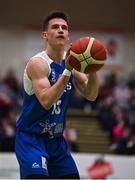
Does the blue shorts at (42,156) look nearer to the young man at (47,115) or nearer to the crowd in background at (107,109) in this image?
the young man at (47,115)

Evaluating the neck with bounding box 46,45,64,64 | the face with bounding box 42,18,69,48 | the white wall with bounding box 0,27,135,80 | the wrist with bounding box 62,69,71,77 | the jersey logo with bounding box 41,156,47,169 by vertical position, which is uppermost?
the face with bounding box 42,18,69,48

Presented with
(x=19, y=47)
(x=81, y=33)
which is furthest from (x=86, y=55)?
(x=19, y=47)

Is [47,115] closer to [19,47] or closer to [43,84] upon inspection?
[43,84]

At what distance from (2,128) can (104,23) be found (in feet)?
24.1

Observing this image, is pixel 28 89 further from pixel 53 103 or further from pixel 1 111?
pixel 1 111

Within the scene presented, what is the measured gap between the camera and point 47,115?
193 inches

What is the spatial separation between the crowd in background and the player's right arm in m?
5.59

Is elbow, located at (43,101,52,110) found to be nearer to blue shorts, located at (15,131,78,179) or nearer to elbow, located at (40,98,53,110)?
elbow, located at (40,98,53,110)

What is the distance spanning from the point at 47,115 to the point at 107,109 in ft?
28.4

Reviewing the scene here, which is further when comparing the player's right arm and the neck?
the neck

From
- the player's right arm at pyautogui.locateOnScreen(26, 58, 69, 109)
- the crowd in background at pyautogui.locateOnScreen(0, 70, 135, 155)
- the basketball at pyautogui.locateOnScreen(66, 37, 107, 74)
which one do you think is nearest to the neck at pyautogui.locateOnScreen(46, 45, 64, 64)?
the player's right arm at pyautogui.locateOnScreen(26, 58, 69, 109)

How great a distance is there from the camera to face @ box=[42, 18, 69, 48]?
493cm

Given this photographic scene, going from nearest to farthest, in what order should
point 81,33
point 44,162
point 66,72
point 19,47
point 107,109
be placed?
point 66,72 → point 44,162 → point 107,109 → point 81,33 → point 19,47

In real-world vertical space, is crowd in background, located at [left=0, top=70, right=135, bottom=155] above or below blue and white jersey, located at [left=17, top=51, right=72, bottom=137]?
below
